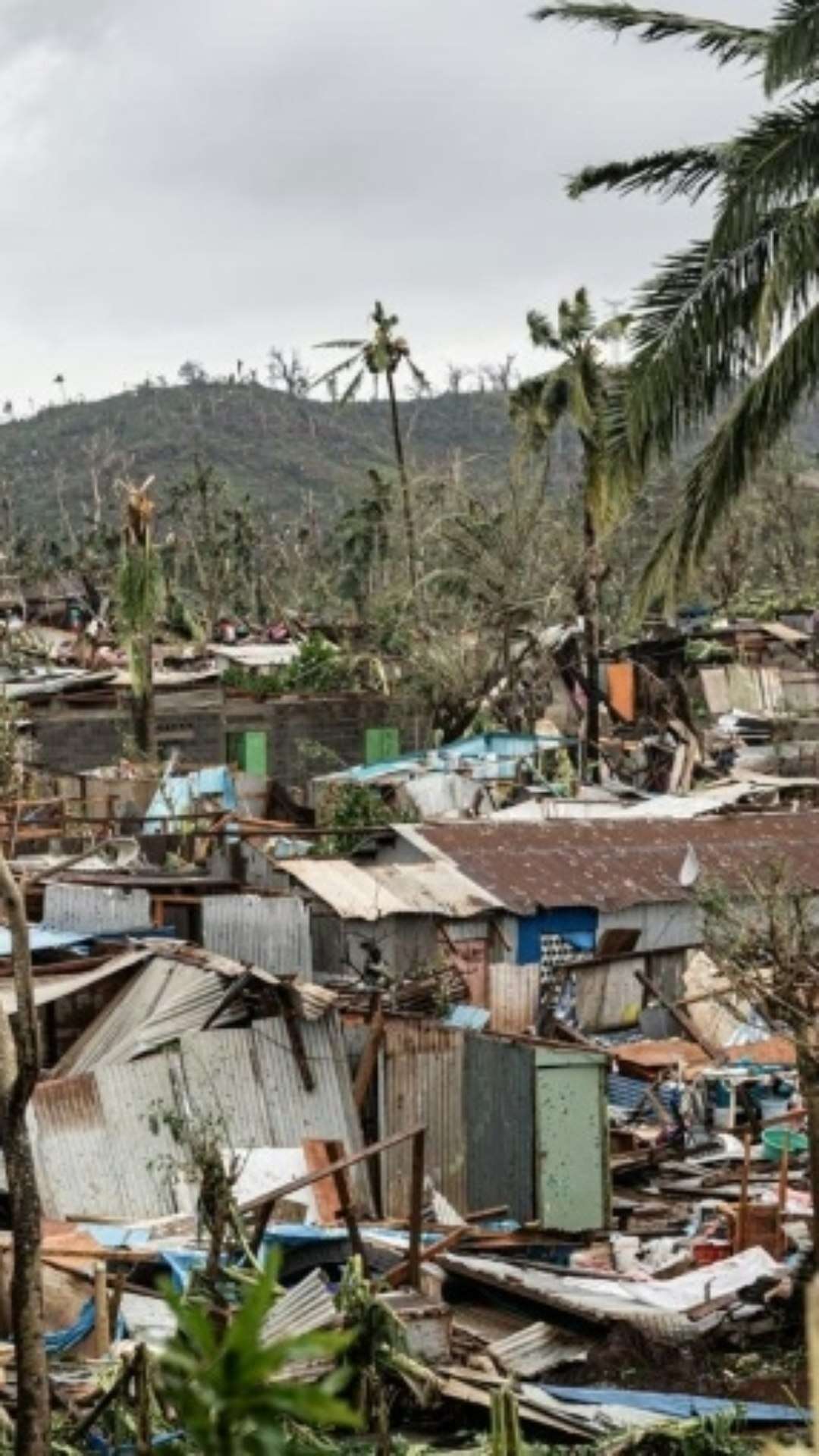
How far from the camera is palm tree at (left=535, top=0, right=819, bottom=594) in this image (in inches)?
329

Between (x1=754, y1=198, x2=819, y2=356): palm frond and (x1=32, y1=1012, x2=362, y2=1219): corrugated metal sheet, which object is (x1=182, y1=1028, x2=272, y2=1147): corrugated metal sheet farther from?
(x1=754, y1=198, x2=819, y2=356): palm frond

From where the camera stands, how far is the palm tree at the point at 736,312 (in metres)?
8.36

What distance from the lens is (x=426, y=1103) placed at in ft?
47.8

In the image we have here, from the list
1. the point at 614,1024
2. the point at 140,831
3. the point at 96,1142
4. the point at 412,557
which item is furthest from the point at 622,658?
the point at 96,1142

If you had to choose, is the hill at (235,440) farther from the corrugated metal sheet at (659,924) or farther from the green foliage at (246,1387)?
the green foliage at (246,1387)

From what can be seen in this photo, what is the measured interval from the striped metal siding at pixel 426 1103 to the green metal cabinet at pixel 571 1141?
0.78m

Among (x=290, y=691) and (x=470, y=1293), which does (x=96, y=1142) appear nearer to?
(x=470, y=1293)

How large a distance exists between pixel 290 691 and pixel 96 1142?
20995 mm

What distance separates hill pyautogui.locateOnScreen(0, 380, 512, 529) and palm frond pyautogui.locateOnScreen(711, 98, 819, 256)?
7667cm

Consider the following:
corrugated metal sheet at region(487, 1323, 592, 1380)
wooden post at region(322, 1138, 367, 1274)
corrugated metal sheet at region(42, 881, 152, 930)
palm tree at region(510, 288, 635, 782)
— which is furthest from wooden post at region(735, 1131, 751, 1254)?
palm tree at region(510, 288, 635, 782)

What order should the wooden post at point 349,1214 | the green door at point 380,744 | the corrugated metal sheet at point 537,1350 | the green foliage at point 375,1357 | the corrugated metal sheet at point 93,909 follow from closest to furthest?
1. the green foliage at point 375,1357
2. the wooden post at point 349,1214
3. the corrugated metal sheet at point 537,1350
4. the corrugated metal sheet at point 93,909
5. the green door at point 380,744

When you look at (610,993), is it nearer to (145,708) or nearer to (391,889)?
(391,889)

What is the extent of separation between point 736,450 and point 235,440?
92110mm

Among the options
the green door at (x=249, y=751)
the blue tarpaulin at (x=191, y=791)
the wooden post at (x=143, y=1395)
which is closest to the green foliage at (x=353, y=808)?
the blue tarpaulin at (x=191, y=791)
